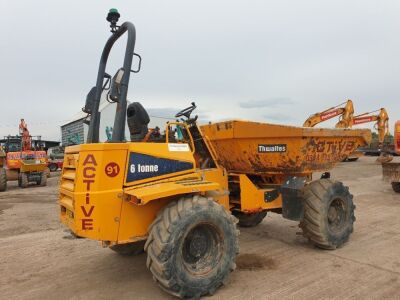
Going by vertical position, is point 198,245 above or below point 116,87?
below

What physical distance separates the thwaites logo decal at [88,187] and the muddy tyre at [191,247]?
0.62 metres

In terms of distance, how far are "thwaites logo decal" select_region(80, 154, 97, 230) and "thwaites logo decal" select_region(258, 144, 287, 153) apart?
242cm

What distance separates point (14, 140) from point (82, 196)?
1702cm

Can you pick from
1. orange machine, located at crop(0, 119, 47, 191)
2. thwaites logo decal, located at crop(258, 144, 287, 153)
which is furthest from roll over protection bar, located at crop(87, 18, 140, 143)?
orange machine, located at crop(0, 119, 47, 191)

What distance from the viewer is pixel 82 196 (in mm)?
3750

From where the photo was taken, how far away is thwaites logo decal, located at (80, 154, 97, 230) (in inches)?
147

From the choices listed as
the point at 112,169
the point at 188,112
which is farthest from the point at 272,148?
the point at 112,169

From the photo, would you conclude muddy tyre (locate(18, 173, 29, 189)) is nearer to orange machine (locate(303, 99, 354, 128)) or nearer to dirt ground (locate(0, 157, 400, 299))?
dirt ground (locate(0, 157, 400, 299))

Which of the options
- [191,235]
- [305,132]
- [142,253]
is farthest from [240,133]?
[142,253]

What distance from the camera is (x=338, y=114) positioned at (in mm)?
19203

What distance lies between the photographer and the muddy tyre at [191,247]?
3.71 metres

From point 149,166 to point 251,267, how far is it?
1.90 meters

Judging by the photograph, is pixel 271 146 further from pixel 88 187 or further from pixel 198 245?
pixel 88 187

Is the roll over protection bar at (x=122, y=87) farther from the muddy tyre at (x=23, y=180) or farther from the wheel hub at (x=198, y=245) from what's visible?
the muddy tyre at (x=23, y=180)
